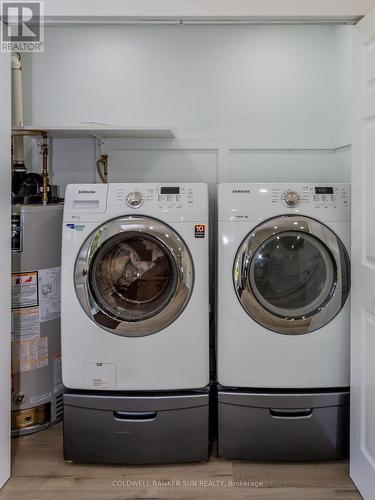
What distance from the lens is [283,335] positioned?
1778mm

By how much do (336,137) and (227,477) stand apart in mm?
2064

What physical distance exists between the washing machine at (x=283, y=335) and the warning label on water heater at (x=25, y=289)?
97 cm

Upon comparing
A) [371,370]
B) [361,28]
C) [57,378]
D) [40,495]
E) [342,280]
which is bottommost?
[40,495]

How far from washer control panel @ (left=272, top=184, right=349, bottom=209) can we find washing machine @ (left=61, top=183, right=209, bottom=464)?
0.37 meters

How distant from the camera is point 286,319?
1774mm

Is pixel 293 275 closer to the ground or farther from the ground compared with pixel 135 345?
farther from the ground

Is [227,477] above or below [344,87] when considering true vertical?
below

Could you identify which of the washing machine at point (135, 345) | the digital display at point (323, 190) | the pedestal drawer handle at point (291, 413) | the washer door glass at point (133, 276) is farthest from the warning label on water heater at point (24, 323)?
the digital display at point (323, 190)

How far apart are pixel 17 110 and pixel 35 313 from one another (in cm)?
129

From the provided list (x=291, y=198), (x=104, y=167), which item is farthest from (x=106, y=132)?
(x=291, y=198)

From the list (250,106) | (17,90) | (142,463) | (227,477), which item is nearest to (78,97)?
(17,90)

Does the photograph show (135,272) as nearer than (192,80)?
Yes

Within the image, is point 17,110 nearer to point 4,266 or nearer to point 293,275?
point 4,266

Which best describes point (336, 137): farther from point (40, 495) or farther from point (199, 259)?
point (40, 495)
